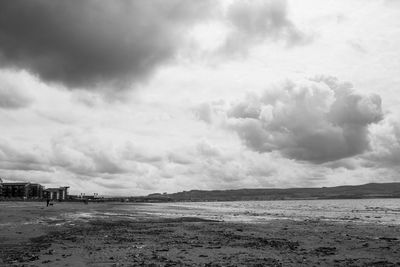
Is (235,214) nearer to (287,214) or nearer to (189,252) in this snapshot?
(287,214)

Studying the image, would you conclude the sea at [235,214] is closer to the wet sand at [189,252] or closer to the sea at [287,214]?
the sea at [287,214]

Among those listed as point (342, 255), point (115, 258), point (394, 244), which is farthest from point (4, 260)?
point (394, 244)

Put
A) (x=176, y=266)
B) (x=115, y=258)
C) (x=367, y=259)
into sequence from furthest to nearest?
(x=367, y=259) → (x=115, y=258) → (x=176, y=266)

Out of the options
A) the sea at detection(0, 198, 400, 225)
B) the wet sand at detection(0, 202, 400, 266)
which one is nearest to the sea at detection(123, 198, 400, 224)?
the sea at detection(0, 198, 400, 225)

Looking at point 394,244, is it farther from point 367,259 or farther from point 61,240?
point 61,240

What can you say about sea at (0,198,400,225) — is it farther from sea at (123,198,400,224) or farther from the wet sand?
the wet sand

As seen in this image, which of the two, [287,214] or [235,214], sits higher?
[235,214]

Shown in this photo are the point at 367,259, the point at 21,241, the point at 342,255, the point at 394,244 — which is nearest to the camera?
the point at 367,259

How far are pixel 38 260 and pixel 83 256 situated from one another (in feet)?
7.99

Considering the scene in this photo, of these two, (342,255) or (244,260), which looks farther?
(342,255)

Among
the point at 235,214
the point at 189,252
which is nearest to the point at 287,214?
the point at 235,214

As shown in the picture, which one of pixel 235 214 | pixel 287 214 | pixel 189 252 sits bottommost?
pixel 287 214

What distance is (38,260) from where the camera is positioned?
1858 cm

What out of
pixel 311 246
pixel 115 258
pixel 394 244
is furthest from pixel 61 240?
pixel 394 244
